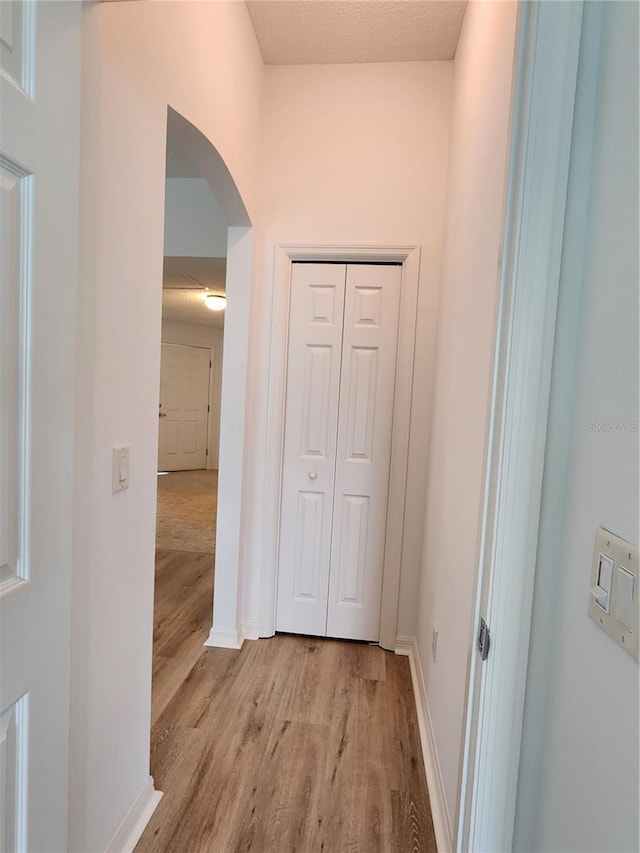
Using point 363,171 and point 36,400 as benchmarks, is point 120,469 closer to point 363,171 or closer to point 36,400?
point 36,400

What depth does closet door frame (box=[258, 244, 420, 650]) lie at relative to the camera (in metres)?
2.25

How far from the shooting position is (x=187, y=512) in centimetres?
494

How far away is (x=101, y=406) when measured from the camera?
1043mm

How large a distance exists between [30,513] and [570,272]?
95cm

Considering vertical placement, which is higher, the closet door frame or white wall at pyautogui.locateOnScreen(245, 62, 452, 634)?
white wall at pyautogui.locateOnScreen(245, 62, 452, 634)

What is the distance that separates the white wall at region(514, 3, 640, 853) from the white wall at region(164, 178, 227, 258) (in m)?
2.94

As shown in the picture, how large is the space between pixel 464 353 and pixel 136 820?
1.79 m

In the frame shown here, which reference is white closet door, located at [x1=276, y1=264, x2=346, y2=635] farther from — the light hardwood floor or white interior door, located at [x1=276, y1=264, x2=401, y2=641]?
the light hardwood floor

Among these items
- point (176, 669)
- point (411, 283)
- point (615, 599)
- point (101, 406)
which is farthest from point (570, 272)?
point (176, 669)

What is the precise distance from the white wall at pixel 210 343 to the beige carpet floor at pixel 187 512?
0.62 m

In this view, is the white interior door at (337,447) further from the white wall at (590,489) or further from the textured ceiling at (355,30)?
the white wall at (590,489)

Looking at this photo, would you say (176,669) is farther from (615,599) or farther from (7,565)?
(615,599)

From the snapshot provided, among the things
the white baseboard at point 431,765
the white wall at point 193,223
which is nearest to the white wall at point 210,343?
the white wall at point 193,223

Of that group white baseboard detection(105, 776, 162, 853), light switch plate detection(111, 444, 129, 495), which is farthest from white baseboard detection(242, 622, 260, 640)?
light switch plate detection(111, 444, 129, 495)
